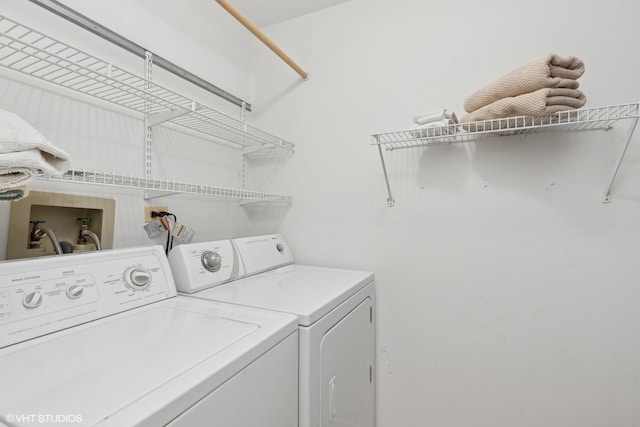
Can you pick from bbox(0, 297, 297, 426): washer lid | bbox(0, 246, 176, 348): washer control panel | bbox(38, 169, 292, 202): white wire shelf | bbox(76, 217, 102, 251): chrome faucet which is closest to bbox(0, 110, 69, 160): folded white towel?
bbox(38, 169, 292, 202): white wire shelf

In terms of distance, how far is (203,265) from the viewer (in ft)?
4.23

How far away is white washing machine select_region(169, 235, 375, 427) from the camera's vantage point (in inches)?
38.2

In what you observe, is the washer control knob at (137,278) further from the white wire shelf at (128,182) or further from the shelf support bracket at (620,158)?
the shelf support bracket at (620,158)

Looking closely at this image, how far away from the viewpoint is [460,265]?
1501 millimetres

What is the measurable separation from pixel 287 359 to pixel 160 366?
350 mm

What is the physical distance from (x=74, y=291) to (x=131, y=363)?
→ 15.7 inches

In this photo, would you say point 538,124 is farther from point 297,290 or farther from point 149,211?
point 149,211

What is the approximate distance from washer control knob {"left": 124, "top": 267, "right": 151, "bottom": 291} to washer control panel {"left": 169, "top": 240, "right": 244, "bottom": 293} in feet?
0.47

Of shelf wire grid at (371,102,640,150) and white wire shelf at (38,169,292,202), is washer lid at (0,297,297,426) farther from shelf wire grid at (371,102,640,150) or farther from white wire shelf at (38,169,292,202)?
shelf wire grid at (371,102,640,150)

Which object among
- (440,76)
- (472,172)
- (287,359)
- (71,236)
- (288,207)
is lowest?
(287,359)

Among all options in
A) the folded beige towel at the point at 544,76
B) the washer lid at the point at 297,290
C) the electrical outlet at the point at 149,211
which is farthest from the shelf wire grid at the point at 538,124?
the electrical outlet at the point at 149,211

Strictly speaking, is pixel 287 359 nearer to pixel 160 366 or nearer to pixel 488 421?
pixel 160 366

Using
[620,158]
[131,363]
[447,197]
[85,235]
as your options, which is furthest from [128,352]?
[620,158]

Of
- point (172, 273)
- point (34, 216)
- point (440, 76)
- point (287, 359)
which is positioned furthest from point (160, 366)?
point (440, 76)
